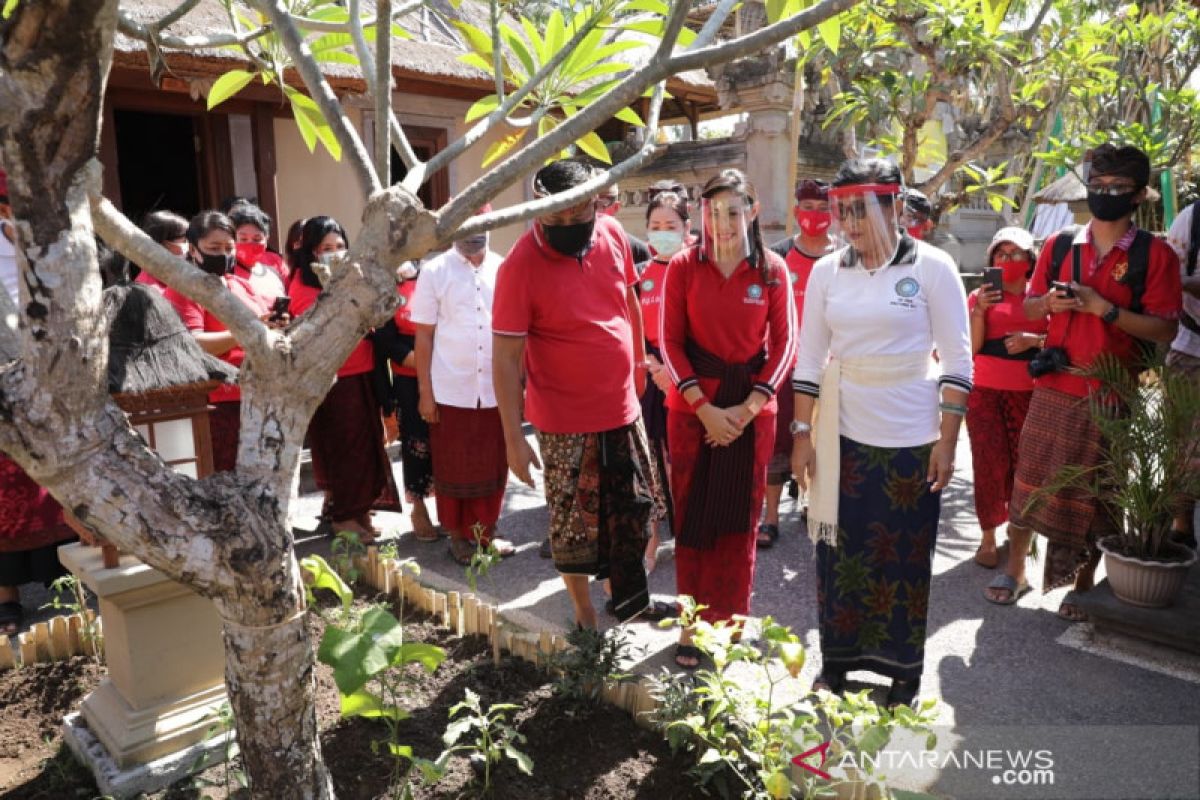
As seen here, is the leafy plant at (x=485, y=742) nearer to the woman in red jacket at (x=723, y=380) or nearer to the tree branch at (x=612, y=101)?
the woman in red jacket at (x=723, y=380)

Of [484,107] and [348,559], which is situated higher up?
[484,107]

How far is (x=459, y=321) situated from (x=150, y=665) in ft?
7.21

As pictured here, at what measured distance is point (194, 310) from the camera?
400cm

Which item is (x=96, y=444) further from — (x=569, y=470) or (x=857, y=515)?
(x=857, y=515)

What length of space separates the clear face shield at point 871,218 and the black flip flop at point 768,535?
214 cm

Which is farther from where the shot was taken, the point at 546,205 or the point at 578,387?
the point at 578,387

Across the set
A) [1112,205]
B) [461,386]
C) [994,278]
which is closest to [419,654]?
[461,386]

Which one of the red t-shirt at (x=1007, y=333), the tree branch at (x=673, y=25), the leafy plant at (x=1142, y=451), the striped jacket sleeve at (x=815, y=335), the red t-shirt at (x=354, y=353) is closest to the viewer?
the tree branch at (x=673, y=25)

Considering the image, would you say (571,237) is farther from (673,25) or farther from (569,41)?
(673,25)

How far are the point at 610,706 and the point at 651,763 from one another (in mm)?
304

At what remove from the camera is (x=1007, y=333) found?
423 cm

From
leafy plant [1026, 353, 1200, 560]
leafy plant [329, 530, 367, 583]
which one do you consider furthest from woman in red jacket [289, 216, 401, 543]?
leafy plant [1026, 353, 1200, 560]

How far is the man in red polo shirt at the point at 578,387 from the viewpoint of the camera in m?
3.13

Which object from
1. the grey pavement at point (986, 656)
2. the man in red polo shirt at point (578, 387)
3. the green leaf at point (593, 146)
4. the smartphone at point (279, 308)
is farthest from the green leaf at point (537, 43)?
the smartphone at point (279, 308)
